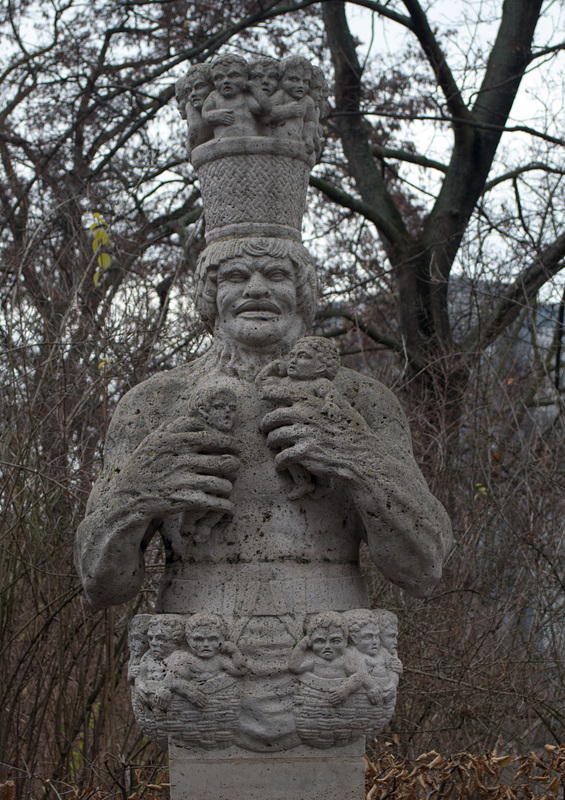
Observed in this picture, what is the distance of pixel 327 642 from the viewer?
3.46 metres

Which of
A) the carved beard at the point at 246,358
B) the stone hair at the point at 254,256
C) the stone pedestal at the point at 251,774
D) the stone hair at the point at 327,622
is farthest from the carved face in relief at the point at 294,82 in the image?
the stone pedestal at the point at 251,774

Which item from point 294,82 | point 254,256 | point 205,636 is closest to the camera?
point 205,636

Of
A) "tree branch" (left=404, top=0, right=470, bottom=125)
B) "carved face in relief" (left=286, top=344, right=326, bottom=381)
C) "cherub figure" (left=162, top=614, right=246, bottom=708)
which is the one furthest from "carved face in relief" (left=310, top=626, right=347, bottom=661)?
"tree branch" (left=404, top=0, right=470, bottom=125)

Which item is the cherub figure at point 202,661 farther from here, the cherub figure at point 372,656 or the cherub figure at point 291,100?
the cherub figure at point 291,100

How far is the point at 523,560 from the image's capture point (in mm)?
7938

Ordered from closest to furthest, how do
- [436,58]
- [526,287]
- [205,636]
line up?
[205,636], [526,287], [436,58]

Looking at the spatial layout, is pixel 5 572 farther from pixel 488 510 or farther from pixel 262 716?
pixel 488 510

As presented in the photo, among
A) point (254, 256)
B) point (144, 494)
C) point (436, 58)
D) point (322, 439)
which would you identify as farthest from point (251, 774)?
point (436, 58)

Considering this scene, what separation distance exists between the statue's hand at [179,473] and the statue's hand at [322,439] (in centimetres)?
19

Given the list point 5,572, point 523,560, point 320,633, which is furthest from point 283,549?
point 523,560

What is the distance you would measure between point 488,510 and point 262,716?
5018 mm

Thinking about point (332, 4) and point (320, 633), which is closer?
point (320, 633)

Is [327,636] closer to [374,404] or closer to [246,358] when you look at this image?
[374,404]

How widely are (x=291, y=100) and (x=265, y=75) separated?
132 millimetres
